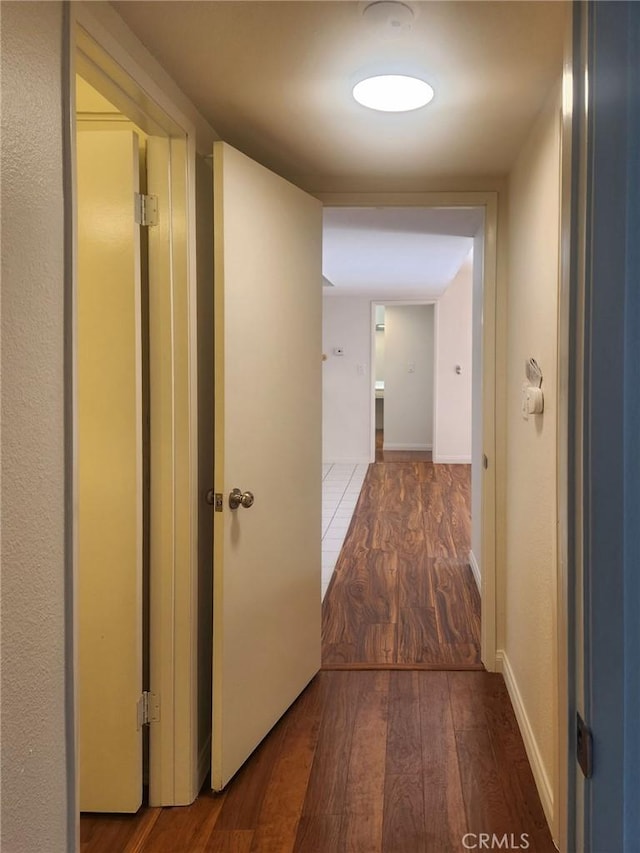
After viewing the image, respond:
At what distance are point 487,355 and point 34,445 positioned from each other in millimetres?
2091

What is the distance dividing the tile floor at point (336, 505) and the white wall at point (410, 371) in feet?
5.12

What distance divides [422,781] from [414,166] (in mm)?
2214

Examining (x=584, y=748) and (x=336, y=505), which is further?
(x=336, y=505)

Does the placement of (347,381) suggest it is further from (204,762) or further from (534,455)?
(204,762)

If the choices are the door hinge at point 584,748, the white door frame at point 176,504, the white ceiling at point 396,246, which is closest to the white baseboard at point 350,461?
the white ceiling at point 396,246

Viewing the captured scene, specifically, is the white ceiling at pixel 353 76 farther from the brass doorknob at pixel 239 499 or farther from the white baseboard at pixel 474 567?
the white baseboard at pixel 474 567

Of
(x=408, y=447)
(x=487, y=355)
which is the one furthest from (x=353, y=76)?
(x=408, y=447)

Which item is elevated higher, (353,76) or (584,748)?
(353,76)

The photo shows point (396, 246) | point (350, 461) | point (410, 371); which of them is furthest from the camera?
point (410, 371)

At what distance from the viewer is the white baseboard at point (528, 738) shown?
6.13 ft

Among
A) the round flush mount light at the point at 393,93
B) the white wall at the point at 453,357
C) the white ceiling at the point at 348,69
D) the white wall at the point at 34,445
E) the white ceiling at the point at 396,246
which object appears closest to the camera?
the white wall at the point at 34,445

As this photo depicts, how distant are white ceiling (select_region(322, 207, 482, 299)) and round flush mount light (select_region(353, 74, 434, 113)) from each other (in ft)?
2.99

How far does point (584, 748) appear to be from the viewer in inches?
31.6

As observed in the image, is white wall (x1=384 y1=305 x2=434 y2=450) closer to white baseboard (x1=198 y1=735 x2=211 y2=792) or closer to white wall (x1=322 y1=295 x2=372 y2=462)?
white wall (x1=322 y1=295 x2=372 y2=462)
